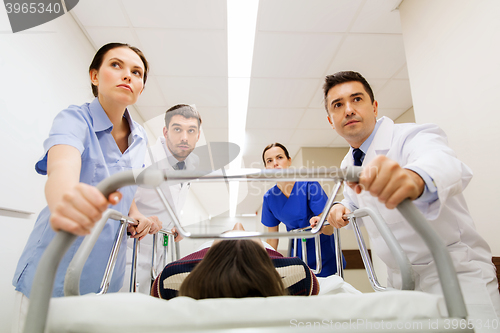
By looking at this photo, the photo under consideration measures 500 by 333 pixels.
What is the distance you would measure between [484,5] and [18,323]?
254 centimetres

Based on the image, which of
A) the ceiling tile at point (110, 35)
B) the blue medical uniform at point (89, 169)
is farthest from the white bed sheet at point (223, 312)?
the ceiling tile at point (110, 35)

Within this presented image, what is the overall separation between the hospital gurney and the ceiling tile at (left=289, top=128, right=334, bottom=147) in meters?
4.00

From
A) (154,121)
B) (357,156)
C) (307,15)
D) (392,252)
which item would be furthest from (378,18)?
(154,121)

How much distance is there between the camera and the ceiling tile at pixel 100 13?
6.93 feet

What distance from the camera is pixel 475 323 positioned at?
958 mm

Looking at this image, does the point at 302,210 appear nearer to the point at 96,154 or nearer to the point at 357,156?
the point at 357,156

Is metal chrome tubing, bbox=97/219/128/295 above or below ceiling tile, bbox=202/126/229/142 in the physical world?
below

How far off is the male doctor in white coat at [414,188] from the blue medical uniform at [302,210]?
0.62 metres

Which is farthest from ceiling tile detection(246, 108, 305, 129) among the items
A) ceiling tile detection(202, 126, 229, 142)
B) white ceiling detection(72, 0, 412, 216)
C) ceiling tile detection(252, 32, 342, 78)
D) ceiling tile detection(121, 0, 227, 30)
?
ceiling tile detection(121, 0, 227, 30)

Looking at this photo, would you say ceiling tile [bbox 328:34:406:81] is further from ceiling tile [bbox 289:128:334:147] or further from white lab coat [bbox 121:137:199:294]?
white lab coat [bbox 121:137:199:294]

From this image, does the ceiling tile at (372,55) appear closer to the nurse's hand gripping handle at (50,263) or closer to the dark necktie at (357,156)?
the dark necktie at (357,156)

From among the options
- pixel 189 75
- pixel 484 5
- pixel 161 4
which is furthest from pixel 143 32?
pixel 484 5

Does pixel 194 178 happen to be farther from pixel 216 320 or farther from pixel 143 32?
pixel 143 32

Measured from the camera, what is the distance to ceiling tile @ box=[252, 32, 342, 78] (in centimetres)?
250
